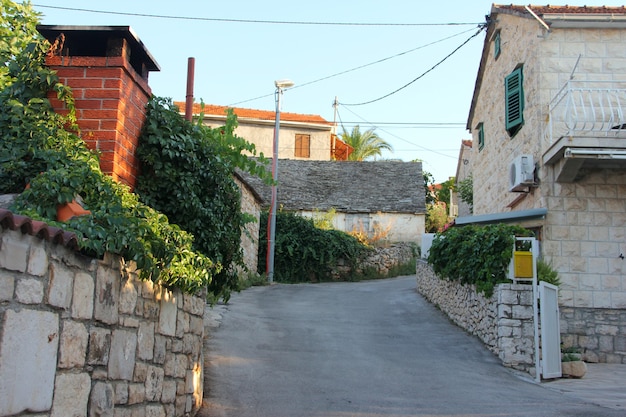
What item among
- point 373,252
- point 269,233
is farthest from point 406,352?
point 373,252

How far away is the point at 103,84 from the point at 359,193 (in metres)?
23.2

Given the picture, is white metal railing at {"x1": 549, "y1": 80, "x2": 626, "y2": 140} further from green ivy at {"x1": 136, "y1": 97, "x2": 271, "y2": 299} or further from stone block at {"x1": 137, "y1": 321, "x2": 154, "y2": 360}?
stone block at {"x1": 137, "y1": 321, "x2": 154, "y2": 360}

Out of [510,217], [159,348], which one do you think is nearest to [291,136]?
[510,217]

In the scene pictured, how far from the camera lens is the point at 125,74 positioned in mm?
5500

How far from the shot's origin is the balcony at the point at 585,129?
34.9 feet

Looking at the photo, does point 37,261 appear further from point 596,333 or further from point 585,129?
point 596,333

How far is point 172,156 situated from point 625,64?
9.92 metres

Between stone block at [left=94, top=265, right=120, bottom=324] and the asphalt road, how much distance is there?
2.68 metres

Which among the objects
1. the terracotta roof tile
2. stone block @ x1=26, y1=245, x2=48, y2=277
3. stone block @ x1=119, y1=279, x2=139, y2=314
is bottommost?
stone block @ x1=119, y1=279, x2=139, y2=314

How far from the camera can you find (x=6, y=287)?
296 centimetres

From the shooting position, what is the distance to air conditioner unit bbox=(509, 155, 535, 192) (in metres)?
11.8

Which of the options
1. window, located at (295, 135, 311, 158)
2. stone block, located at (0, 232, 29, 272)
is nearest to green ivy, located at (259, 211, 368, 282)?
window, located at (295, 135, 311, 158)

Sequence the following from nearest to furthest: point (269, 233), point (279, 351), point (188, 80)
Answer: point (188, 80) → point (279, 351) → point (269, 233)

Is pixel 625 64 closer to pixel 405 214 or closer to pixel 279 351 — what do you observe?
pixel 279 351
